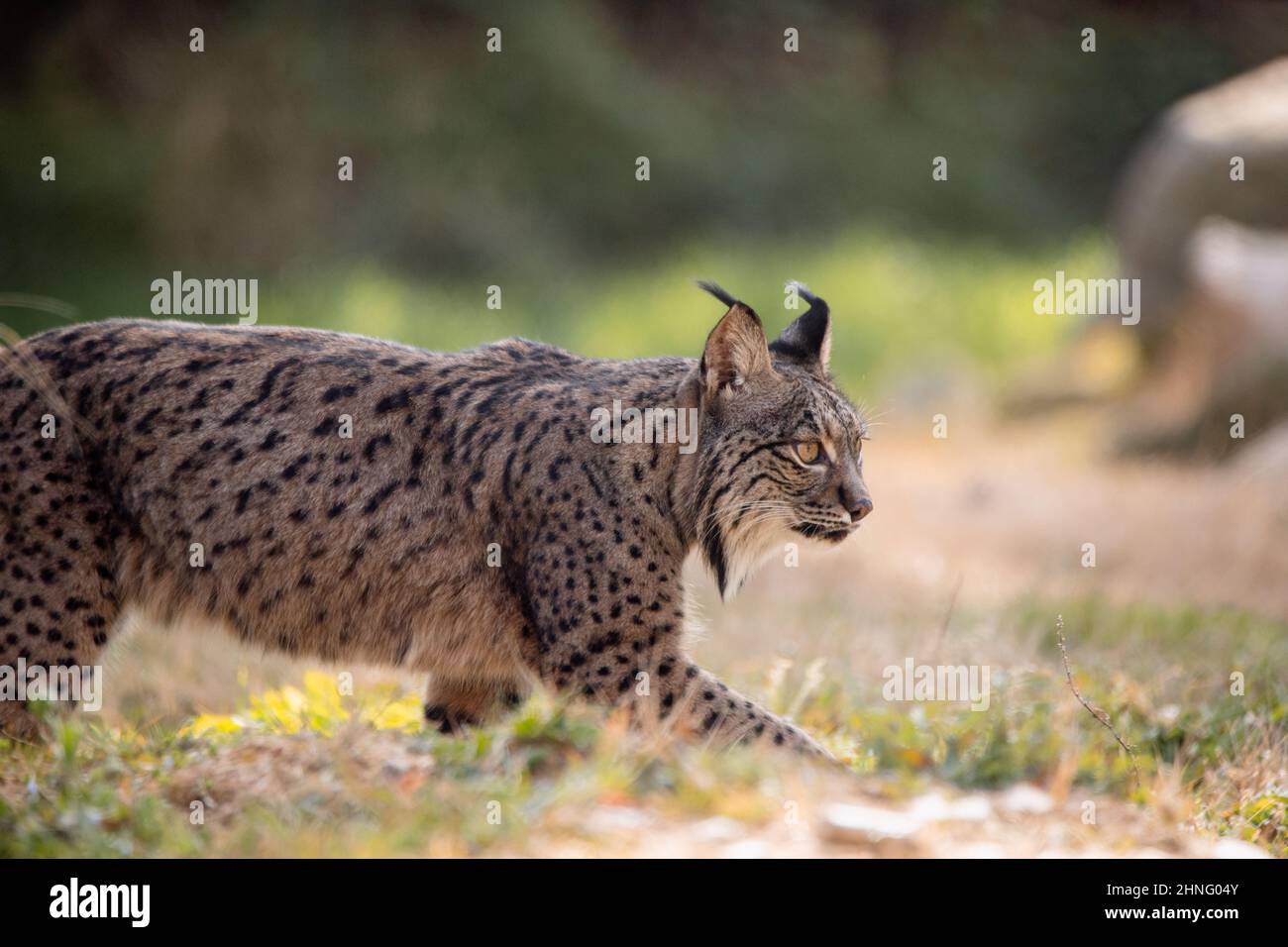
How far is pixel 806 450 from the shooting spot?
5375mm

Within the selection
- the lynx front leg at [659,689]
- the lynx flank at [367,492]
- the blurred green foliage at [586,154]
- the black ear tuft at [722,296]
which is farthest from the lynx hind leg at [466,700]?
the blurred green foliage at [586,154]

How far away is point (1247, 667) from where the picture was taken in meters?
7.00

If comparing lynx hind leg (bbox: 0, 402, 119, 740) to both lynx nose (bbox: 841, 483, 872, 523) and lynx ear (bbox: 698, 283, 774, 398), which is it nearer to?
lynx ear (bbox: 698, 283, 774, 398)

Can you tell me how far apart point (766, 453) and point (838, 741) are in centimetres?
118

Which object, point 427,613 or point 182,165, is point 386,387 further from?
point 182,165

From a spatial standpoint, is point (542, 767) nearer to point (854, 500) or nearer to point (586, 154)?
point (854, 500)

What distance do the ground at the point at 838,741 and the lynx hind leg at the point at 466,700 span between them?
18 cm

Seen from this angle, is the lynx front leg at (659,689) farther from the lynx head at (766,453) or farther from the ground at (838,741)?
the lynx head at (766,453)

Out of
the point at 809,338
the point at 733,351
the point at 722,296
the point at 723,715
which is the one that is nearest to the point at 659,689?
the point at 723,715

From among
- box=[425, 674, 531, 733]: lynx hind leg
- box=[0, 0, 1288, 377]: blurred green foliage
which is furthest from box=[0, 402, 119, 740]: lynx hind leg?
box=[0, 0, 1288, 377]: blurred green foliage

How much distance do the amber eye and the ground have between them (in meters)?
0.68

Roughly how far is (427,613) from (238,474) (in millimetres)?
849

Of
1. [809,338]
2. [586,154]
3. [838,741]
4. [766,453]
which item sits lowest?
[838,741]

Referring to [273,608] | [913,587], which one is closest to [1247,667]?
[913,587]
